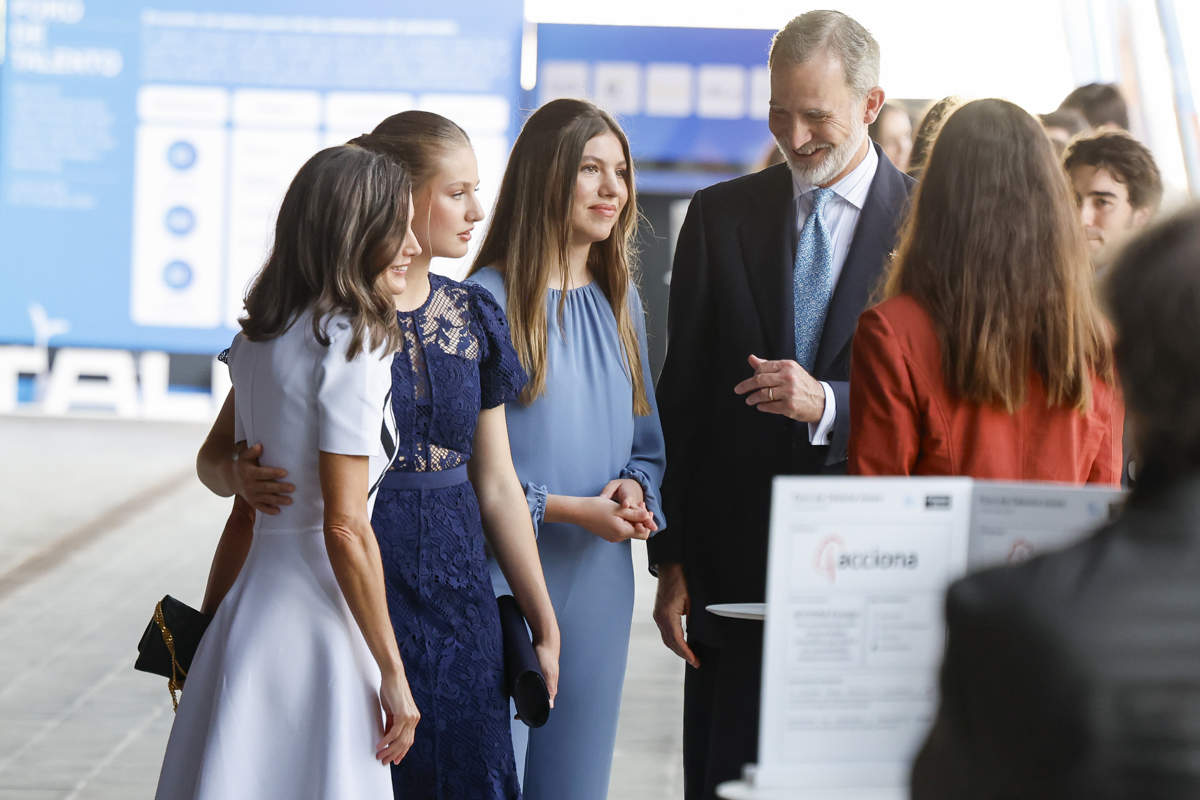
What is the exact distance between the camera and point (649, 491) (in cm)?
253

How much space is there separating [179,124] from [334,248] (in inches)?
364

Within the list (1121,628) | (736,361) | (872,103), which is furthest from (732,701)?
(1121,628)

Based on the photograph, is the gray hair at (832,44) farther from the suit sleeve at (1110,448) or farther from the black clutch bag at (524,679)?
the black clutch bag at (524,679)

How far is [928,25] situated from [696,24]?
197 cm

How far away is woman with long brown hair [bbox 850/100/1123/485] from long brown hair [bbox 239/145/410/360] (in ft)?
2.13

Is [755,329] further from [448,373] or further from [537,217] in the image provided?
[448,373]

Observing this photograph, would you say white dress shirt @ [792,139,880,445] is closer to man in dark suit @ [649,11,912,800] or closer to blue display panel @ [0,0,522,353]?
man in dark suit @ [649,11,912,800]

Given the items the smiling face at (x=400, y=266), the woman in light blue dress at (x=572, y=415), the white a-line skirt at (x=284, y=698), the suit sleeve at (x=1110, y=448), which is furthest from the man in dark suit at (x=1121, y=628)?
the woman in light blue dress at (x=572, y=415)

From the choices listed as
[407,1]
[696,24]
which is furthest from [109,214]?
[696,24]

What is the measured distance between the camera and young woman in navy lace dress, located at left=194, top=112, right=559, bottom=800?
204 cm

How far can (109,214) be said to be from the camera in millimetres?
10531

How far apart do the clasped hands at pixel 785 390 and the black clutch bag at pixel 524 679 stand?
514 millimetres

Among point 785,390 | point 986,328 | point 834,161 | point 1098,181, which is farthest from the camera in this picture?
point 1098,181

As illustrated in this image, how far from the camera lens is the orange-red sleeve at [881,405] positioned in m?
1.75
